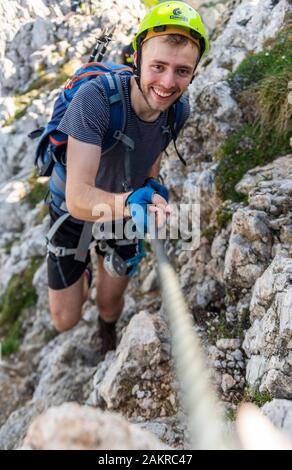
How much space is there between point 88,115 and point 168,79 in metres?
1.15

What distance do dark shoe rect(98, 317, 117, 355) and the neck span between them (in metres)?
5.31

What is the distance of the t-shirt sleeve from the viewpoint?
452 cm

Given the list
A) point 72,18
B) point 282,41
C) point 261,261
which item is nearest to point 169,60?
point 261,261

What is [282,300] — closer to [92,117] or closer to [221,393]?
[221,393]

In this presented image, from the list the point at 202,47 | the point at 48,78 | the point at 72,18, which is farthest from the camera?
the point at 48,78

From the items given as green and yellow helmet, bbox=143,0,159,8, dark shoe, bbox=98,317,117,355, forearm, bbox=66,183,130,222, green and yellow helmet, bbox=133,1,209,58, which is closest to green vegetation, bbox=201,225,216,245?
forearm, bbox=66,183,130,222

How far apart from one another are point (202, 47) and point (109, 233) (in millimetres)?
3702

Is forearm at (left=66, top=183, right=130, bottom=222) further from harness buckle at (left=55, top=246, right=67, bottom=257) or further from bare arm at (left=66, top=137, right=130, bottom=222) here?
harness buckle at (left=55, top=246, right=67, bottom=257)

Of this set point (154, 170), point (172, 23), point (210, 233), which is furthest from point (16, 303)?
point (172, 23)

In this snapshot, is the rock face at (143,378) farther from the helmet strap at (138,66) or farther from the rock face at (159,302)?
the helmet strap at (138,66)

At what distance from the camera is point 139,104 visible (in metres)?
5.10

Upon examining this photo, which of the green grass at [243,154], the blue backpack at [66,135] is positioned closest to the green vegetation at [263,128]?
the green grass at [243,154]

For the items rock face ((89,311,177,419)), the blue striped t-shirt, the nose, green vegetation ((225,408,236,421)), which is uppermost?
the nose

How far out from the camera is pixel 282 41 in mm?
8633
